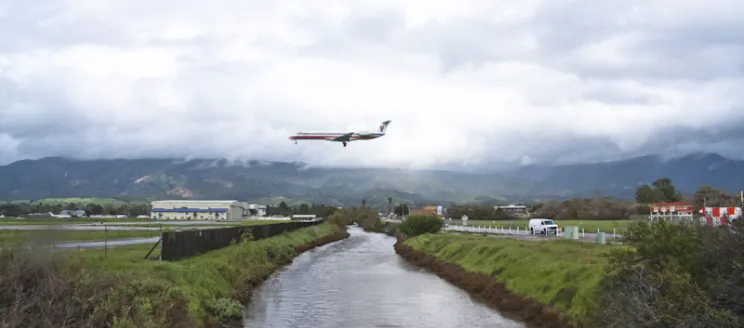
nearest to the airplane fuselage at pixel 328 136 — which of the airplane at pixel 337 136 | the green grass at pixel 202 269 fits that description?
the airplane at pixel 337 136

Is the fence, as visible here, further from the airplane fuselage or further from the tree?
the tree

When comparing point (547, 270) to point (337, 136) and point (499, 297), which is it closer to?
point (499, 297)

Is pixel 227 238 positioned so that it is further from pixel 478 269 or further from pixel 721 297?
pixel 721 297

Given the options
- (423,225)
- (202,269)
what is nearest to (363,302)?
(202,269)

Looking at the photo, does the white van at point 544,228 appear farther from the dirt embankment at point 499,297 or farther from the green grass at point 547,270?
the green grass at point 547,270

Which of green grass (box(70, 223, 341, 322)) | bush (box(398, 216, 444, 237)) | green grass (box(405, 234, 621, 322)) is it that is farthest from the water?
bush (box(398, 216, 444, 237))

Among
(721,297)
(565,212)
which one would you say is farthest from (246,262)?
(565,212)
